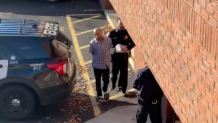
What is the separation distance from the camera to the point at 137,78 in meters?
8.80

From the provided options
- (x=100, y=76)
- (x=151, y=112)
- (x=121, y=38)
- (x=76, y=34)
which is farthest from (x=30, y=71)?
(x=76, y=34)

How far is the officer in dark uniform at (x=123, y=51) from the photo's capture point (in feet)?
35.8

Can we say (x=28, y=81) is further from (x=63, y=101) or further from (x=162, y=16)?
(x=162, y=16)

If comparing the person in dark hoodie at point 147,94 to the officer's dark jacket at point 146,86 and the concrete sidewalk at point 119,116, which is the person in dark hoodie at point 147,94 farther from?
the concrete sidewalk at point 119,116

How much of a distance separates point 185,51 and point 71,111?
18.6 ft

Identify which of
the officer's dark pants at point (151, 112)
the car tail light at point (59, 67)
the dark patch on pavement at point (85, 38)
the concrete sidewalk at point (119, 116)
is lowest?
the concrete sidewalk at point (119, 116)

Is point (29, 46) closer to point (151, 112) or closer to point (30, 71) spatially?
point (30, 71)

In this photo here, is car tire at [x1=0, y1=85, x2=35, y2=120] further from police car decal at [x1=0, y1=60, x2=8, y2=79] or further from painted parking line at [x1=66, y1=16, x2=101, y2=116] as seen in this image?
painted parking line at [x1=66, y1=16, x2=101, y2=116]

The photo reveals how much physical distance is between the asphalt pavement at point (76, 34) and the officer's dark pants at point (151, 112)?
155cm

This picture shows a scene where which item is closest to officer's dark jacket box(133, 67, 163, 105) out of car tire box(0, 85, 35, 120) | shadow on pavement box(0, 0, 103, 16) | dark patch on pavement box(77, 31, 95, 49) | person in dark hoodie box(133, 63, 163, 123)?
person in dark hoodie box(133, 63, 163, 123)

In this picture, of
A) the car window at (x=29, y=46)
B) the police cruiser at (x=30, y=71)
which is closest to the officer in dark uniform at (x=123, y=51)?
the police cruiser at (x=30, y=71)

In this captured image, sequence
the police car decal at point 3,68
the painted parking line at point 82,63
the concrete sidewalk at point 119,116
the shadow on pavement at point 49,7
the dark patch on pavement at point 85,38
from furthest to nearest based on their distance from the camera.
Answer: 1. the shadow on pavement at point 49,7
2. the dark patch on pavement at point 85,38
3. the painted parking line at point 82,63
4. the concrete sidewalk at point 119,116
5. the police car decal at point 3,68

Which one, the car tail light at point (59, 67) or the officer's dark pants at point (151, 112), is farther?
the car tail light at point (59, 67)

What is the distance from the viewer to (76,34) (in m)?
16.4
